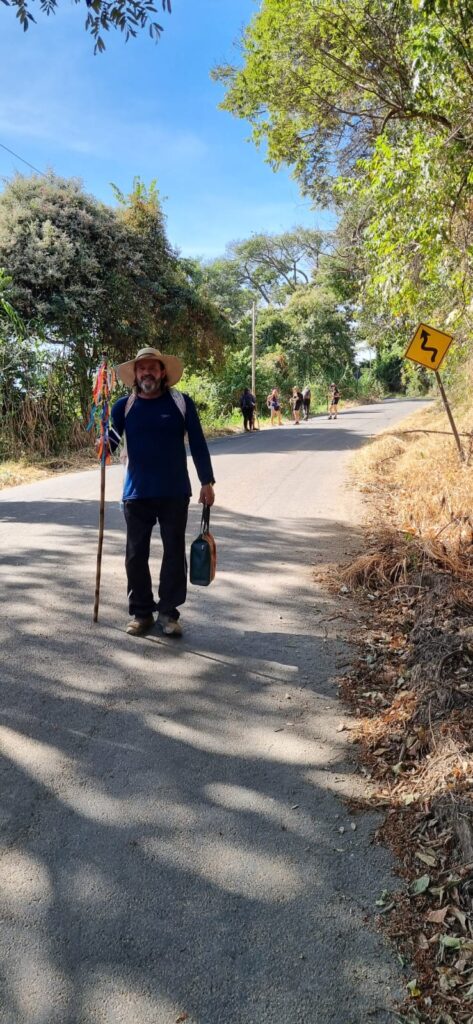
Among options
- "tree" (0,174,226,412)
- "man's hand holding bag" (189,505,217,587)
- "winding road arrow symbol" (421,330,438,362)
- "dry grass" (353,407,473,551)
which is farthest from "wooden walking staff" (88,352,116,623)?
"tree" (0,174,226,412)

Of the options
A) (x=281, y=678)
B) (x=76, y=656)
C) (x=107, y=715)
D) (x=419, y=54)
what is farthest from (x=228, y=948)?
(x=419, y=54)

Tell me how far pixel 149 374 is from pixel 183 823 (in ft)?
9.08

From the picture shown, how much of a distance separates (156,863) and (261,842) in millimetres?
410

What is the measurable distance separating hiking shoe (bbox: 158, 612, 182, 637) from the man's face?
1565mm

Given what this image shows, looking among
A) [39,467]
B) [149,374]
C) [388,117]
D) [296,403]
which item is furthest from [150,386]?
[296,403]

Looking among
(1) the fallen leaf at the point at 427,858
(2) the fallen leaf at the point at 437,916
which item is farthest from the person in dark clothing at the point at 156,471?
(2) the fallen leaf at the point at 437,916

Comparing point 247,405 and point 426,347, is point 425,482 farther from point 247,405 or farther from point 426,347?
point 247,405

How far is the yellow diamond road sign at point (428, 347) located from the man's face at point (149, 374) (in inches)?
201

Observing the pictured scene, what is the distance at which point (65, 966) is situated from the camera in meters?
2.01

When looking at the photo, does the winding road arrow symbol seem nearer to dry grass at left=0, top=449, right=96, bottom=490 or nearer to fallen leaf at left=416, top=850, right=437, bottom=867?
fallen leaf at left=416, top=850, right=437, bottom=867

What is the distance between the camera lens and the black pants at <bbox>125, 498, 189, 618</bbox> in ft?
14.7

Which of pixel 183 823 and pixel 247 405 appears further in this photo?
pixel 247 405

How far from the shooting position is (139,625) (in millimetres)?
4543

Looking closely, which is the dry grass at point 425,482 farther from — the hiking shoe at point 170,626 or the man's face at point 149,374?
the man's face at point 149,374
